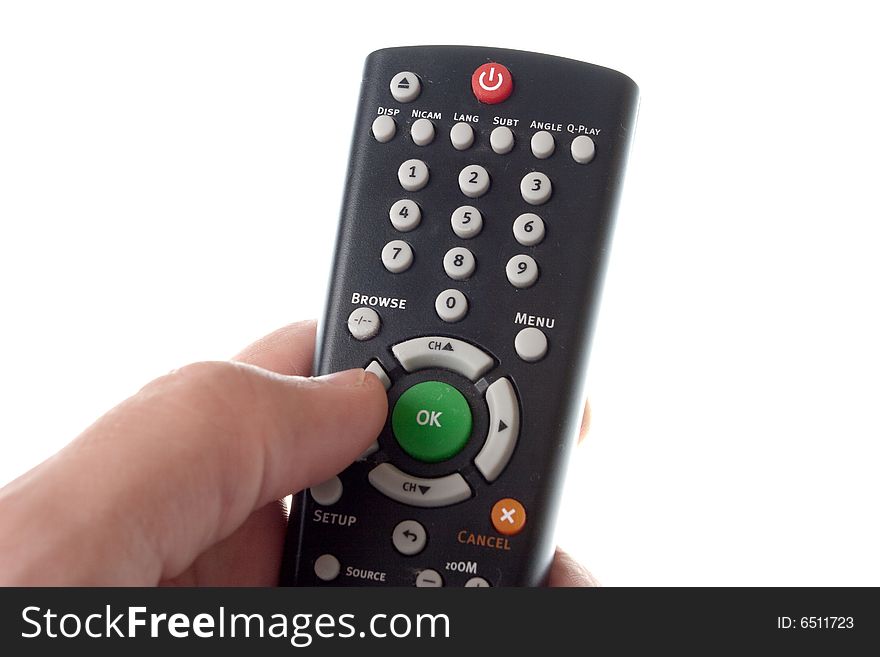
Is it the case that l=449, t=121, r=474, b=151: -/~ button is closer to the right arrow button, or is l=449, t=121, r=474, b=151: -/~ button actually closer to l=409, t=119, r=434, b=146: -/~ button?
l=409, t=119, r=434, b=146: -/~ button

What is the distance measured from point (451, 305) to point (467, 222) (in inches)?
2.6

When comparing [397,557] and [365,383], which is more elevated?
[365,383]

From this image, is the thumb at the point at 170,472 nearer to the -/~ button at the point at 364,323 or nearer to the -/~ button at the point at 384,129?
the -/~ button at the point at 364,323

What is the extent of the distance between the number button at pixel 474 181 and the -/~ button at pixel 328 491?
24 cm

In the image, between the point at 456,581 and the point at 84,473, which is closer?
the point at 84,473

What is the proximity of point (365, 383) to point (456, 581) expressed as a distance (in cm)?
15

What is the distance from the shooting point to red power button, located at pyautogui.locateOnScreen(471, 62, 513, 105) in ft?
2.40

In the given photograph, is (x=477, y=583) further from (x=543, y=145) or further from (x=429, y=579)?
(x=543, y=145)

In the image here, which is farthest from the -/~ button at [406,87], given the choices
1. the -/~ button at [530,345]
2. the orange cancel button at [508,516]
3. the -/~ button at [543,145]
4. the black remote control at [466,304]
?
the orange cancel button at [508,516]

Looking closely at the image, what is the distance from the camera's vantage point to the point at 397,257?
707 mm

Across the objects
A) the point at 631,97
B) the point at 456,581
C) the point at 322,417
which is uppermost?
the point at 631,97
